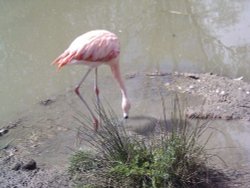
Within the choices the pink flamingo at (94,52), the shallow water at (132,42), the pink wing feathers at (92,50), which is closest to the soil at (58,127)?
the shallow water at (132,42)

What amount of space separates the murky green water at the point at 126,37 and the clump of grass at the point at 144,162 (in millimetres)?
2512

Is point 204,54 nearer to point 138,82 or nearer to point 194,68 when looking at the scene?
point 194,68

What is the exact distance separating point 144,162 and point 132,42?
4181 millimetres

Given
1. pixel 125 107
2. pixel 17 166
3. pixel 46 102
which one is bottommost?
pixel 17 166

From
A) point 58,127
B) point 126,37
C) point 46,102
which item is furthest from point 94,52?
point 126,37

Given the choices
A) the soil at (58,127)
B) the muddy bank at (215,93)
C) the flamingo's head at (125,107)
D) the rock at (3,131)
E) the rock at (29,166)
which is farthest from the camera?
the rock at (3,131)

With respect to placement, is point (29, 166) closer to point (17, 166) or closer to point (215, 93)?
point (17, 166)

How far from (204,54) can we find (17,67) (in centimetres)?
279

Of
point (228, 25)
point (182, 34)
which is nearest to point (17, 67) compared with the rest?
point (182, 34)

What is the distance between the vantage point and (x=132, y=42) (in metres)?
7.85

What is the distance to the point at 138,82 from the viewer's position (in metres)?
6.50

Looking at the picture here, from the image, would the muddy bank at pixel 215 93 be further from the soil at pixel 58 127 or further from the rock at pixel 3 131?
the rock at pixel 3 131

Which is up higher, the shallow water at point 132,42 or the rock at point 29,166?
the shallow water at point 132,42

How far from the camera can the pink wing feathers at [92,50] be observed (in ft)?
17.9
